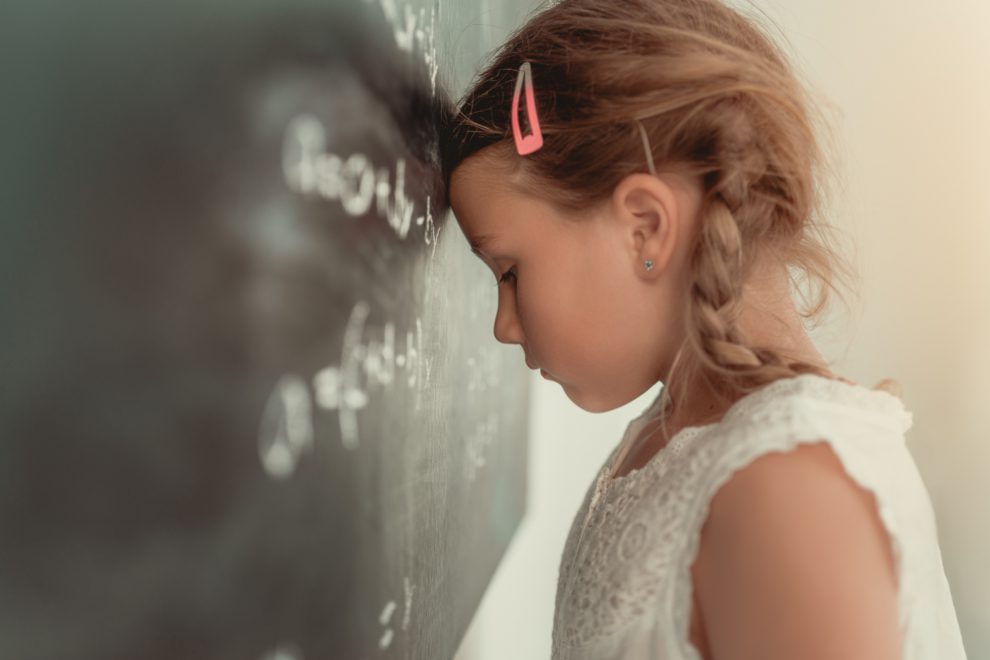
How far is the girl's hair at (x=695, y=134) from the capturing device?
656 mm

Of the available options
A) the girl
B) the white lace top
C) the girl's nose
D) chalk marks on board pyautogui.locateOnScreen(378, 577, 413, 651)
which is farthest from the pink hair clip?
chalk marks on board pyautogui.locateOnScreen(378, 577, 413, 651)

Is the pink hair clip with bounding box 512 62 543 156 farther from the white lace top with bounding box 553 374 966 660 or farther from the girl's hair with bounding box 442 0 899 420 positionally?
the white lace top with bounding box 553 374 966 660

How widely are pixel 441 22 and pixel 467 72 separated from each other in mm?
126

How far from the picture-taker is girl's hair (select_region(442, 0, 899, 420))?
656 millimetres

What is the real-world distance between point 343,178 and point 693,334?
0.29 metres

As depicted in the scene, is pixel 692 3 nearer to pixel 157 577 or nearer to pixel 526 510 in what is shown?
pixel 157 577

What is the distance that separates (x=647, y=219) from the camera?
2.21ft

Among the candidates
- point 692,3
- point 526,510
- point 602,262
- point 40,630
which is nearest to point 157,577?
point 40,630

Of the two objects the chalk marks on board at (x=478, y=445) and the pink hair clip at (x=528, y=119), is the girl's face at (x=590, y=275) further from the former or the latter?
the chalk marks on board at (x=478, y=445)

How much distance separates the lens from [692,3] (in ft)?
2.40

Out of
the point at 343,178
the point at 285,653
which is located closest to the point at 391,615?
the point at 285,653

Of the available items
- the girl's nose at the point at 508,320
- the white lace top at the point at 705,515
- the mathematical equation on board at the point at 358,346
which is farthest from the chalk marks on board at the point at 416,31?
the white lace top at the point at 705,515

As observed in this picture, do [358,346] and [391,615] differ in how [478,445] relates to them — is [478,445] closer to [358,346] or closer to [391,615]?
[391,615]

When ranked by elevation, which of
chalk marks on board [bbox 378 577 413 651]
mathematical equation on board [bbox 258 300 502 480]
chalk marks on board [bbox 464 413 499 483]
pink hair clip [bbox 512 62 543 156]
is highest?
pink hair clip [bbox 512 62 543 156]
